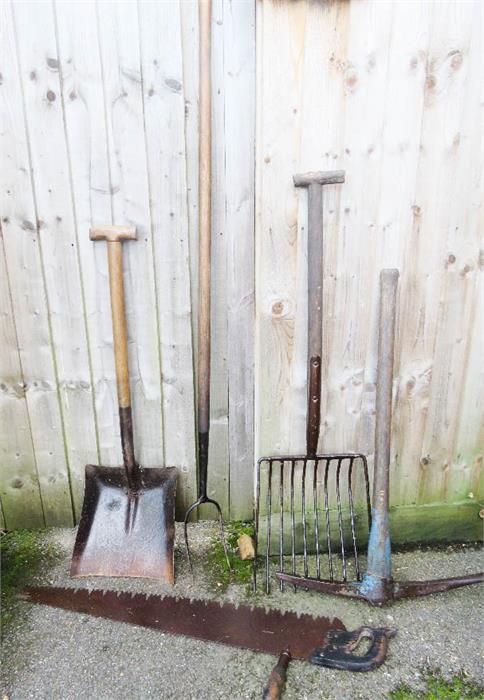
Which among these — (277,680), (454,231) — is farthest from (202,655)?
(454,231)

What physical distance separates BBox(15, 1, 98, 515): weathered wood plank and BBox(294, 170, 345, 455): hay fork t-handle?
0.85 m

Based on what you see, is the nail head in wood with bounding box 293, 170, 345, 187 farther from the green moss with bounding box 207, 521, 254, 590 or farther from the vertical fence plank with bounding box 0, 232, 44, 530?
the green moss with bounding box 207, 521, 254, 590

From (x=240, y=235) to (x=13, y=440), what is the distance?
49.5 inches

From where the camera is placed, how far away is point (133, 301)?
197 cm

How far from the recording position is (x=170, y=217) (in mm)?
1883

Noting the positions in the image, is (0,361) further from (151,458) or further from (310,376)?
(310,376)

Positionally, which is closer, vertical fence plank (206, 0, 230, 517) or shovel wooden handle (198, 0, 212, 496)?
shovel wooden handle (198, 0, 212, 496)

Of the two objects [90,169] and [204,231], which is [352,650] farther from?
[90,169]

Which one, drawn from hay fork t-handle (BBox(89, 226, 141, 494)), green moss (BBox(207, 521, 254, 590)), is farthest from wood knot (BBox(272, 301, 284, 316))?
green moss (BBox(207, 521, 254, 590))

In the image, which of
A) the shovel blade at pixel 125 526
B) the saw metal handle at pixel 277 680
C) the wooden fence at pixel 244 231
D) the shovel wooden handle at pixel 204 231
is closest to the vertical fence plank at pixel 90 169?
the wooden fence at pixel 244 231

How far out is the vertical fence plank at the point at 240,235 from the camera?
174 cm

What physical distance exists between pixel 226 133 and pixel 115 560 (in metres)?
1.66

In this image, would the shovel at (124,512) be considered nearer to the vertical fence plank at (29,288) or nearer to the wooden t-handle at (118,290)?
the wooden t-handle at (118,290)

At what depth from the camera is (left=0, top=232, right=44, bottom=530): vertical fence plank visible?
6.51 feet
